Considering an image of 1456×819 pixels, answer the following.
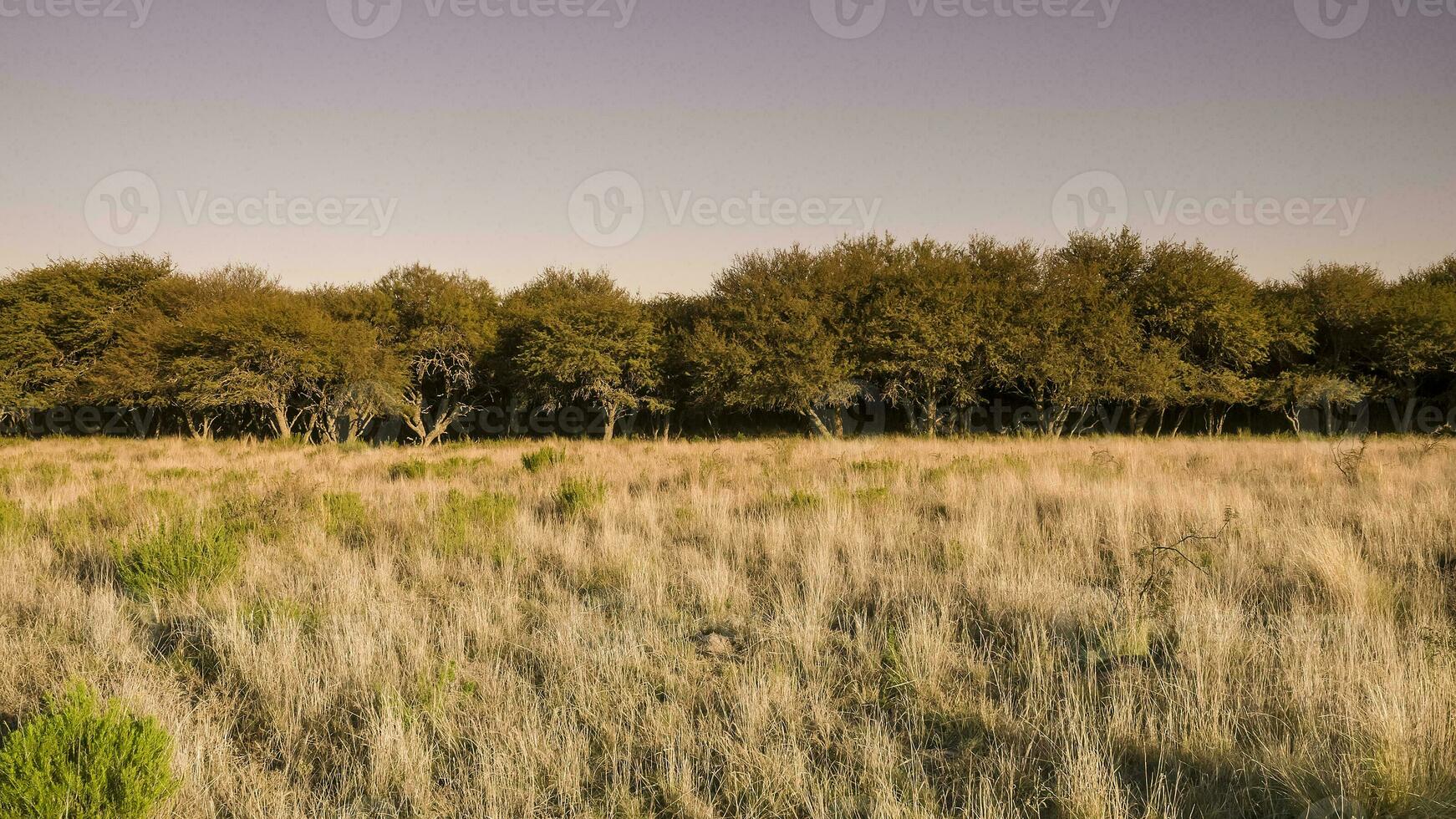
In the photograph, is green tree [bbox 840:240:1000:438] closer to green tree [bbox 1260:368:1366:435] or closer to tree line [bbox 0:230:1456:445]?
tree line [bbox 0:230:1456:445]

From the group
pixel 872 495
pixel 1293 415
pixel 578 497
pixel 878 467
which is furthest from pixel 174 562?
pixel 1293 415

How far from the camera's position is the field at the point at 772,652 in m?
2.95

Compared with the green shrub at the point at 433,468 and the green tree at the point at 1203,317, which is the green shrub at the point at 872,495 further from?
the green tree at the point at 1203,317

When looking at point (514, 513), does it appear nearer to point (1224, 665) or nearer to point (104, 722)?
point (104, 722)

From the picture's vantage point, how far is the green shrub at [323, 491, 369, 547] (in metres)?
7.88

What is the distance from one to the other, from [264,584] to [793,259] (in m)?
26.8

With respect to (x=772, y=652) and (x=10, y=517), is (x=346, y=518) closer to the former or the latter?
(x=10, y=517)

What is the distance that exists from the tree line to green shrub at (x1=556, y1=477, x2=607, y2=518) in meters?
18.5

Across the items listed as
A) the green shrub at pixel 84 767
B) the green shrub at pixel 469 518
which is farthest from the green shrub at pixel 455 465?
the green shrub at pixel 84 767

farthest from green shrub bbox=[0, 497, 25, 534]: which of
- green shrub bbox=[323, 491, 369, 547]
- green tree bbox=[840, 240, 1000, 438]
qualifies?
green tree bbox=[840, 240, 1000, 438]

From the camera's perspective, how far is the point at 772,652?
4.28 m

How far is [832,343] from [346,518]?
2181 cm

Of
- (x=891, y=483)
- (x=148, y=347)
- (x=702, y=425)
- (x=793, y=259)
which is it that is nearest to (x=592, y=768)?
(x=891, y=483)

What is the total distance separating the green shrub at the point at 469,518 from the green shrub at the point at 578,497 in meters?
0.63
